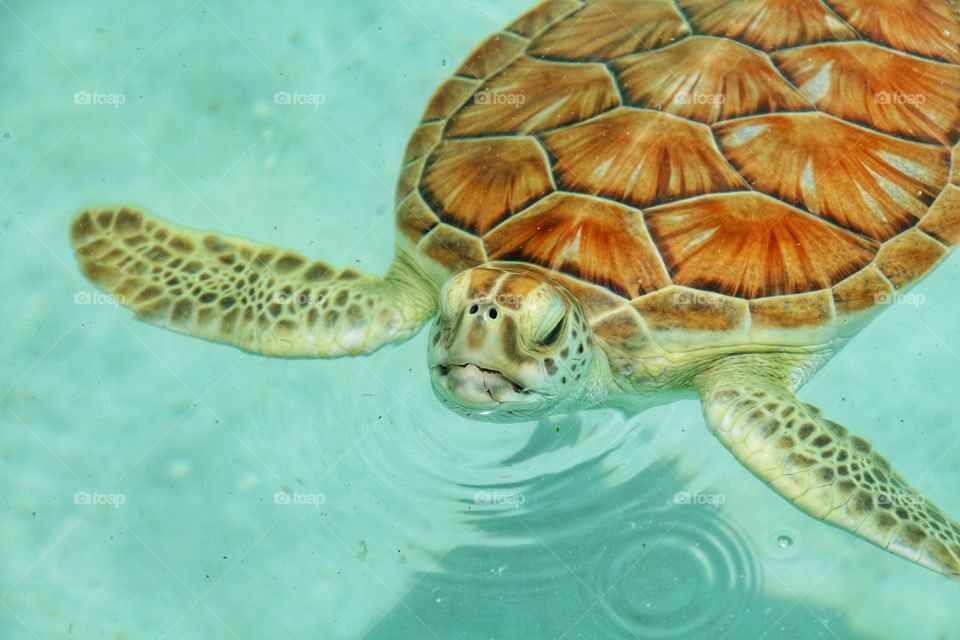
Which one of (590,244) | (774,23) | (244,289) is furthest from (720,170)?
(244,289)

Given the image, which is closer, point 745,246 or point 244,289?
point 745,246

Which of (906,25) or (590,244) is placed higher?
(906,25)

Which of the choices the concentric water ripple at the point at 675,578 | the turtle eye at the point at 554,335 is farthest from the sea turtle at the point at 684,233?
the concentric water ripple at the point at 675,578

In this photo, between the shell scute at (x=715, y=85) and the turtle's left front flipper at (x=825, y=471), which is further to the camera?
the shell scute at (x=715, y=85)

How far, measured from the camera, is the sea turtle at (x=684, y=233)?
9.04ft

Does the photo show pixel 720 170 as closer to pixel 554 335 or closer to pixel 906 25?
pixel 554 335

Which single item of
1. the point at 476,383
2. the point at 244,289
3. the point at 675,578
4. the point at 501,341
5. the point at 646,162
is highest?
the point at 646,162

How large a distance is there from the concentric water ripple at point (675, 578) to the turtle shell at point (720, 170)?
3.31 feet

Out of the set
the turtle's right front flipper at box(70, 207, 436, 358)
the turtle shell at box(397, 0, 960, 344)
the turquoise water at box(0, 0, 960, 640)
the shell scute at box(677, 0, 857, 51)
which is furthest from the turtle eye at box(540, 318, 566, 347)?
the shell scute at box(677, 0, 857, 51)

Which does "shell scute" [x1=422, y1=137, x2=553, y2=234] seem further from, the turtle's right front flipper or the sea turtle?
the turtle's right front flipper

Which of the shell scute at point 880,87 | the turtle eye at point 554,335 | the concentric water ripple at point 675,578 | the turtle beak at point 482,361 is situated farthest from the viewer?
the concentric water ripple at point 675,578

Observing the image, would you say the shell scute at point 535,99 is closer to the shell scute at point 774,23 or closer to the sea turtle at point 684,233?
the sea turtle at point 684,233

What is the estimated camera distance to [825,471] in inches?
109

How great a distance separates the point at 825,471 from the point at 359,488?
1.85 m
